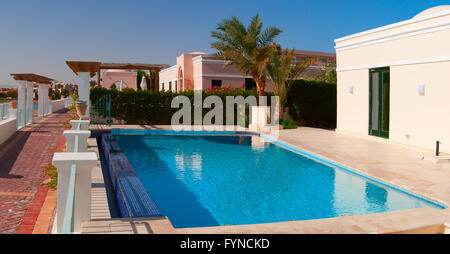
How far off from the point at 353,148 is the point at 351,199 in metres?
4.90

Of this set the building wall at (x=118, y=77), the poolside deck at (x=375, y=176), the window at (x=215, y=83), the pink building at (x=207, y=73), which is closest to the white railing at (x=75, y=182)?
the poolside deck at (x=375, y=176)

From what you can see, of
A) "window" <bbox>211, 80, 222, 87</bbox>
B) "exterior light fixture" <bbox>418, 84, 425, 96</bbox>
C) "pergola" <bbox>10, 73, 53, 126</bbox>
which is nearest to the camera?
"exterior light fixture" <bbox>418, 84, 425, 96</bbox>

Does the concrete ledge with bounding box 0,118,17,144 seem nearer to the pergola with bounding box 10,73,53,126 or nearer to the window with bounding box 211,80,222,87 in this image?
the pergola with bounding box 10,73,53,126

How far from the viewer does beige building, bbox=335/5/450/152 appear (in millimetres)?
11031

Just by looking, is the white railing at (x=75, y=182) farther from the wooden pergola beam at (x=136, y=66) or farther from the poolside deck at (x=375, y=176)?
the wooden pergola beam at (x=136, y=66)

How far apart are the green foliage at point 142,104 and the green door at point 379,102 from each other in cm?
767

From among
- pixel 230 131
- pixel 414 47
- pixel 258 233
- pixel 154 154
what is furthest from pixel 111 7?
Result: pixel 258 233

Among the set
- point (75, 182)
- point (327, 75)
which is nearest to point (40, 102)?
point (327, 75)

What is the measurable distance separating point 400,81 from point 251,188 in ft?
24.6

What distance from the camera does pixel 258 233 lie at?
4.18m

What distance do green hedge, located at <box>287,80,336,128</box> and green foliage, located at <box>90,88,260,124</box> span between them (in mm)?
3266

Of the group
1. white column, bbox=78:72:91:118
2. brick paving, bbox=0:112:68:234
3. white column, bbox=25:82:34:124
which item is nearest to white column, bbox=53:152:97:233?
brick paving, bbox=0:112:68:234

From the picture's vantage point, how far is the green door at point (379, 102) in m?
13.5

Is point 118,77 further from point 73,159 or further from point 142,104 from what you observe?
point 73,159
